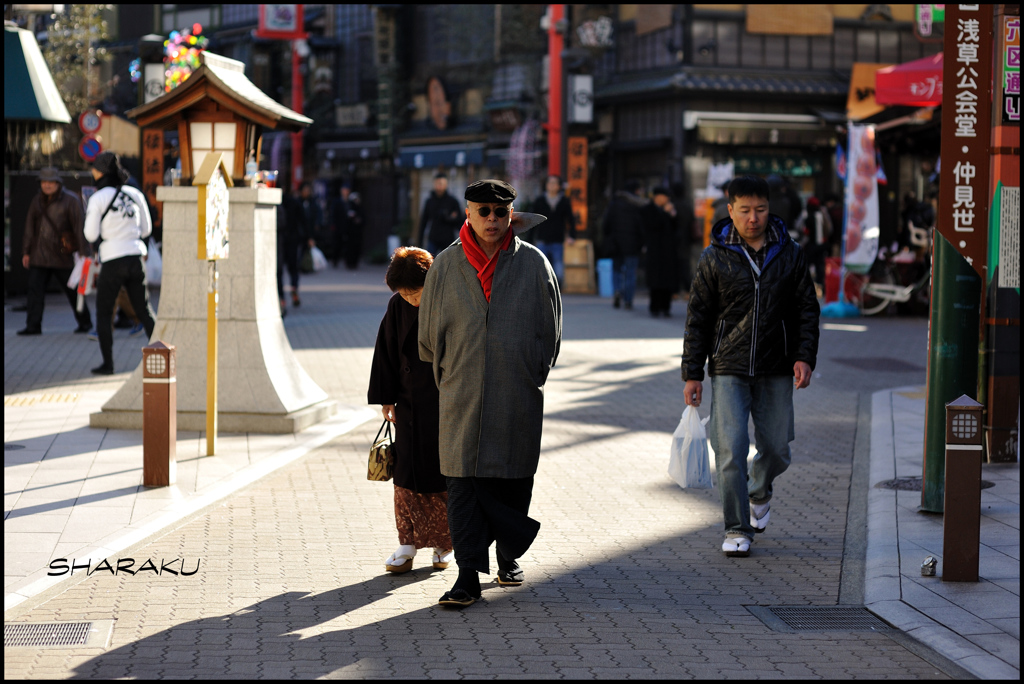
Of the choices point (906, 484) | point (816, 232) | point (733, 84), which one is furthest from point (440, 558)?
point (733, 84)

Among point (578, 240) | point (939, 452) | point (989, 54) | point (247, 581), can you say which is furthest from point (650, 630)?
point (578, 240)

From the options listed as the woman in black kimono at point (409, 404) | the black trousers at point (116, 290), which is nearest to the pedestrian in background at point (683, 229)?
the black trousers at point (116, 290)

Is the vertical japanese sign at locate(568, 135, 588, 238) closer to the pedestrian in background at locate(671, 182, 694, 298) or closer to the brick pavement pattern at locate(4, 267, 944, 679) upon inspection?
the pedestrian in background at locate(671, 182, 694, 298)

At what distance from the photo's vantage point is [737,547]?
6203mm

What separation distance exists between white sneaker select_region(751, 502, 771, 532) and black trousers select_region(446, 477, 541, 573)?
159cm

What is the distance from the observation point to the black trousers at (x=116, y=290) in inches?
449

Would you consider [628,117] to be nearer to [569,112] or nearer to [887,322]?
[569,112]

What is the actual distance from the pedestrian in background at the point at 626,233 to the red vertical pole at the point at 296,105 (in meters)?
20.8

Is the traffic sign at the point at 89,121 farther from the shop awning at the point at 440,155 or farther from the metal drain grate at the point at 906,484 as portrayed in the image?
the metal drain grate at the point at 906,484

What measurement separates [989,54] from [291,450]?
16.6 feet

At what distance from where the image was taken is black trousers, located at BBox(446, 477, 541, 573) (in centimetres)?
531

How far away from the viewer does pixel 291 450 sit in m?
8.62

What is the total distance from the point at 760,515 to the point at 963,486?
1215 mm

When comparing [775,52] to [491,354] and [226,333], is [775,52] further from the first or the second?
[491,354]
